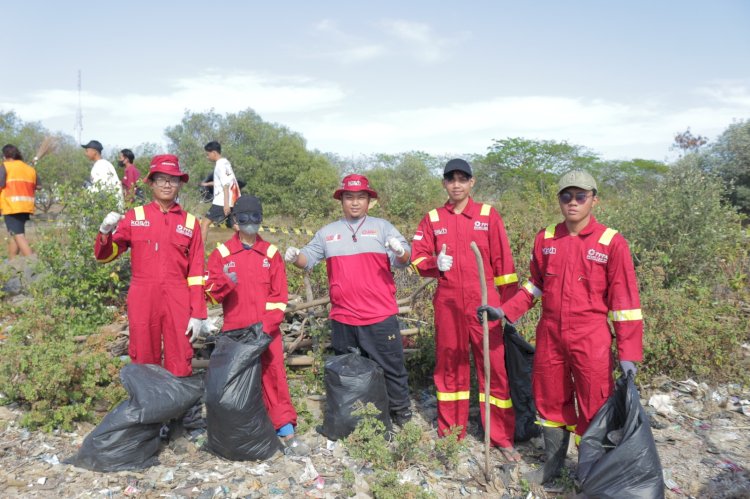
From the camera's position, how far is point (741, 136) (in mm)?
16953

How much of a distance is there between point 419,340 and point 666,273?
3.38 meters

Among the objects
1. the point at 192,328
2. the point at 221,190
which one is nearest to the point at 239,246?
the point at 192,328

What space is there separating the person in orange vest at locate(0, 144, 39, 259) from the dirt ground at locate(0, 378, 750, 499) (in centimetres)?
433

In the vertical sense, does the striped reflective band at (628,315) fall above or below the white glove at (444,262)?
below

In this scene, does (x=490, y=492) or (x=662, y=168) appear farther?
Result: (x=662, y=168)

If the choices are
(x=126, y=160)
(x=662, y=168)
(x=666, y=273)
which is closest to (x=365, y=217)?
(x=666, y=273)

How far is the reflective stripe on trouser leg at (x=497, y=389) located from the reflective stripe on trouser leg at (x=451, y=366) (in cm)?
8

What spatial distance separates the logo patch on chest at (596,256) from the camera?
10.4 ft

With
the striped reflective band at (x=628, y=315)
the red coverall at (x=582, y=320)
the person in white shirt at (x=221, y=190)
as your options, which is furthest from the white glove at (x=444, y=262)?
the person in white shirt at (x=221, y=190)

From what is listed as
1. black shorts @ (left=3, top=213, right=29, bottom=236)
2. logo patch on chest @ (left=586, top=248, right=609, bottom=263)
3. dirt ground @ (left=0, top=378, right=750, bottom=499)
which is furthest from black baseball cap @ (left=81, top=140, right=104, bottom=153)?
logo patch on chest @ (left=586, top=248, right=609, bottom=263)

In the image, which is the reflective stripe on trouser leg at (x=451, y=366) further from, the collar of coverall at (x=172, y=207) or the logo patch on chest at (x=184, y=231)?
the collar of coverall at (x=172, y=207)

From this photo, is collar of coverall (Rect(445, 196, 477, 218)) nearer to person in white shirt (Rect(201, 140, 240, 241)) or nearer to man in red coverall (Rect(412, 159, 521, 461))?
man in red coverall (Rect(412, 159, 521, 461))

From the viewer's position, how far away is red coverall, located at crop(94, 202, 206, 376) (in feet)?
12.3

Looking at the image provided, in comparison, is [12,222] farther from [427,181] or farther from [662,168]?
[662,168]
